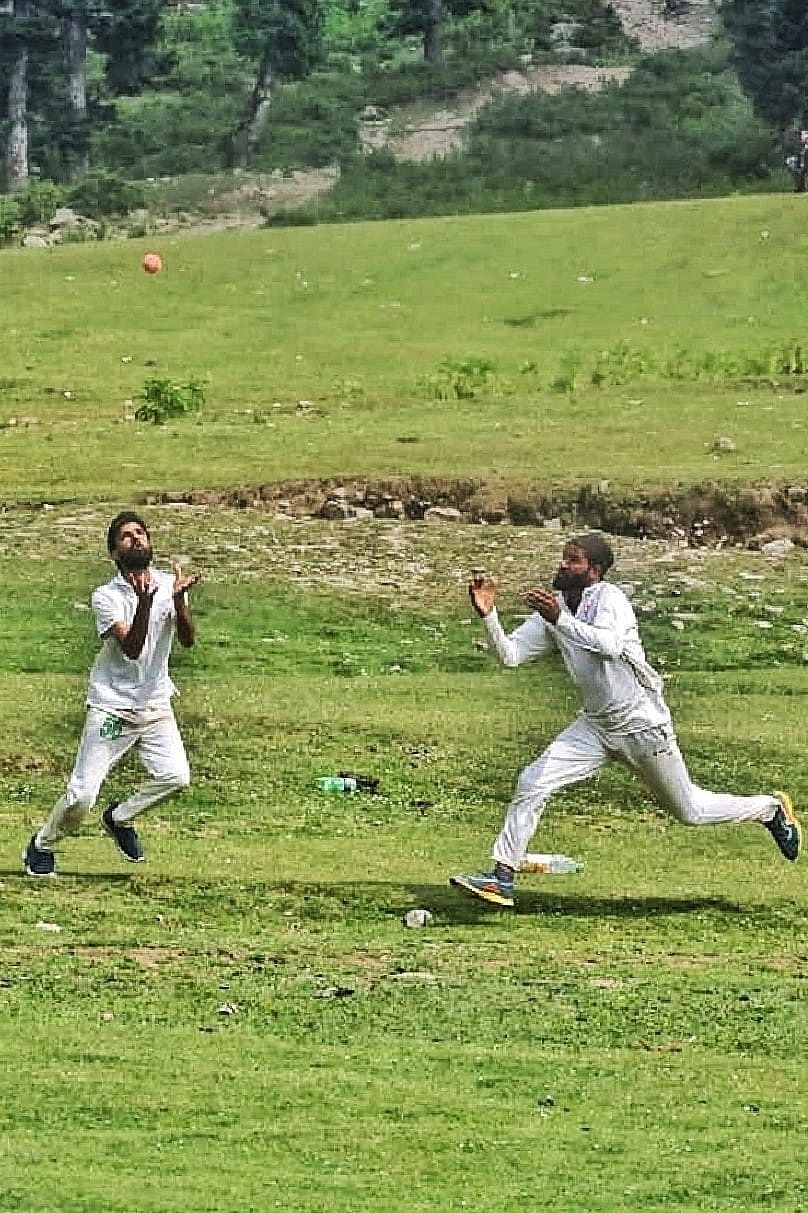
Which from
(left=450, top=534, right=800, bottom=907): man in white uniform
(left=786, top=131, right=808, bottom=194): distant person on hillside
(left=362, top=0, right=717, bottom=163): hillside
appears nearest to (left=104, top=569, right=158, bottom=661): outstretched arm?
(left=450, top=534, right=800, bottom=907): man in white uniform

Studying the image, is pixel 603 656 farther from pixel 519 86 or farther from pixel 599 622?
pixel 519 86

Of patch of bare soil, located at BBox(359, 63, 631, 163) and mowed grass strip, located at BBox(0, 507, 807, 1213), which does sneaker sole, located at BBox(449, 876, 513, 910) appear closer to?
mowed grass strip, located at BBox(0, 507, 807, 1213)

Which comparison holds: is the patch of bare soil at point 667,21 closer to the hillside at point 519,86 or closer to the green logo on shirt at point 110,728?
the hillside at point 519,86

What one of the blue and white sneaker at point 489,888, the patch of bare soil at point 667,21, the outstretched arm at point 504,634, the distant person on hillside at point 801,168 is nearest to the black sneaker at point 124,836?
the blue and white sneaker at point 489,888

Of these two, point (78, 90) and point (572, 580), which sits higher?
point (572, 580)

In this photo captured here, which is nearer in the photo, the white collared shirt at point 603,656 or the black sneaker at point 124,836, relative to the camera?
the white collared shirt at point 603,656

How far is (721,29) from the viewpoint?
77.2 metres

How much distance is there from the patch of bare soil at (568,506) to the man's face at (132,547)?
1244 centimetres

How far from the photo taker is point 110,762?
12383 mm

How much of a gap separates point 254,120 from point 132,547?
58.1m

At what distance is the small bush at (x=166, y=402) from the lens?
3069cm

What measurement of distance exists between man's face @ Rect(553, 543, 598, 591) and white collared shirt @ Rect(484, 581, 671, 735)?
0.17ft

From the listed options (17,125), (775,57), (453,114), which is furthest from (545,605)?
(453,114)

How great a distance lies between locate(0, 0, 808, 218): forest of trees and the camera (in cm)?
6000
